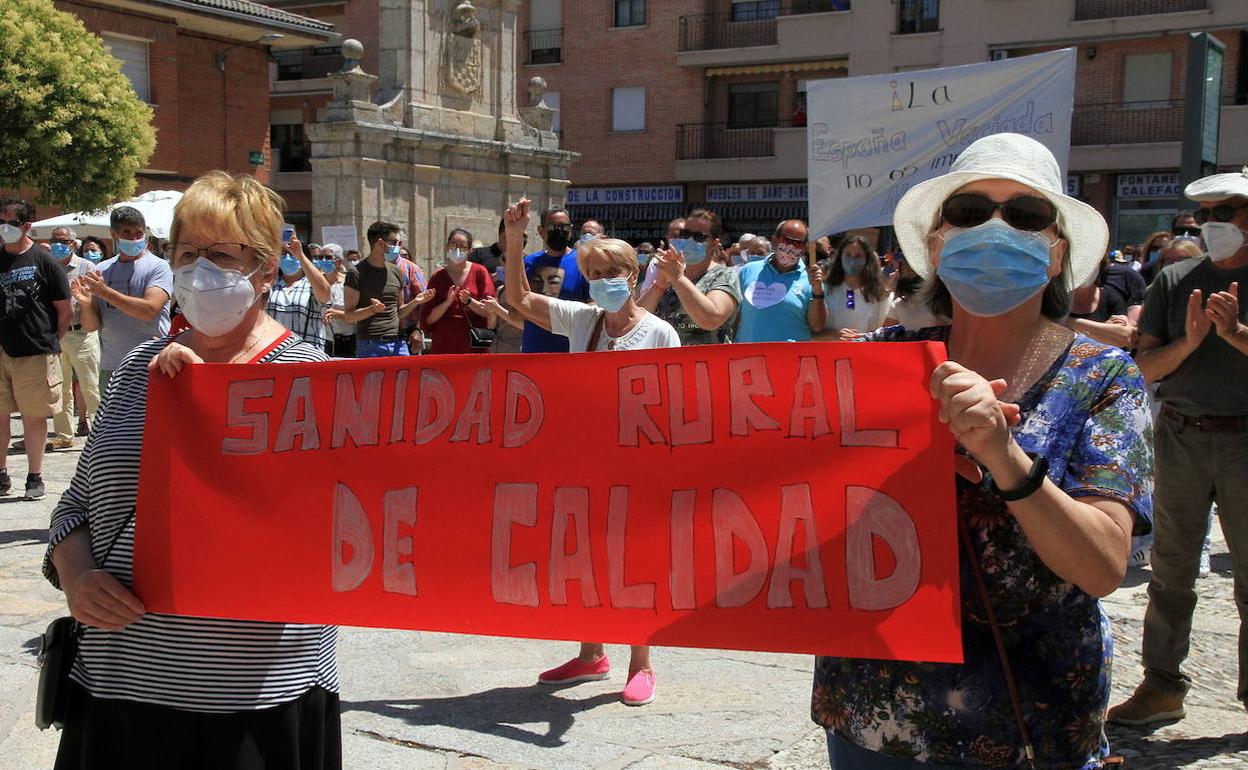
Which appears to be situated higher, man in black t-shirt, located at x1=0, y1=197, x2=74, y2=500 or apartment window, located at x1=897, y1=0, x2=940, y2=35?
apartment window, located at x1=897, y1=0, x2=940, y2=35

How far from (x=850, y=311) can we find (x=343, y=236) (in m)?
10.8

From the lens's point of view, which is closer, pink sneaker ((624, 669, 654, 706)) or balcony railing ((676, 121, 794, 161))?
pink sneaker ((624, 669, 654, 706))

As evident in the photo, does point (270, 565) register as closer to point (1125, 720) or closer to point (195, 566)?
point (195, 566)

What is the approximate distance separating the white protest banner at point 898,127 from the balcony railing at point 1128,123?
2747 cm

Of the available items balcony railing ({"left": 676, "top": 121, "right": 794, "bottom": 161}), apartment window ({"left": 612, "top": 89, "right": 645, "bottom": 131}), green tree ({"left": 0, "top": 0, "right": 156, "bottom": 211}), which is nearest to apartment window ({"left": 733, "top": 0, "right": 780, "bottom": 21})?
balcony railing ({"left": 676, "top": 121, "right": 794, "bottom": 161})

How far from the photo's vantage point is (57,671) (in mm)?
2674

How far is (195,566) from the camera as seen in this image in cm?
281

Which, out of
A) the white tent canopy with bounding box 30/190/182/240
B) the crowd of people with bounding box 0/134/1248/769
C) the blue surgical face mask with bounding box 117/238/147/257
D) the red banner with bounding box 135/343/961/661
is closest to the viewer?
the crowd of people with bounding box 0/134/1248/769

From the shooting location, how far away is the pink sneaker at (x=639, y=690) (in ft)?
16.4

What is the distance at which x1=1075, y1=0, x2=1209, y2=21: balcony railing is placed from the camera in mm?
32406

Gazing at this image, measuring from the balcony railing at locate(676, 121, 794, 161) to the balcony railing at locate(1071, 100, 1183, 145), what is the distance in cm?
884

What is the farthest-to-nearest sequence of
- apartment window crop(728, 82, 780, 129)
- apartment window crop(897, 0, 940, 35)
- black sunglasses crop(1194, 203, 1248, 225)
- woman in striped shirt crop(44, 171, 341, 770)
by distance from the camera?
1. apartment window crop(728, 82, 780, 129)
2. apartment window crop(897, 0, 940, 35)
3. black sunglasses crop(1194, 203, 1248, 225)
4. woman in striped shirt crop(44, 171, 341, 770)

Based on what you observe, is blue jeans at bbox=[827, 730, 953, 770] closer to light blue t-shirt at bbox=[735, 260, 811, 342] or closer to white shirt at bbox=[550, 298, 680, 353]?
white shirt at bbox=[550, 298, 680, 353]

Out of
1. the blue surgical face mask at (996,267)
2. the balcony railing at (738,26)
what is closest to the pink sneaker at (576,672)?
the blue surgical face mask at (996,267)
